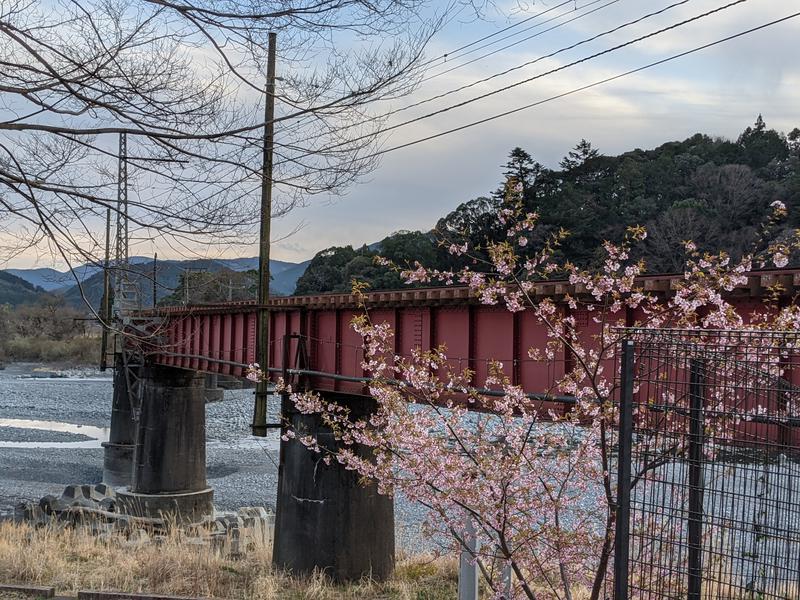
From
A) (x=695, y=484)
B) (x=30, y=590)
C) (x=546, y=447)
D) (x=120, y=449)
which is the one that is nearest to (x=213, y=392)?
(x=120, y=449)

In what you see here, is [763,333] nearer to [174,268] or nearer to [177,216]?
[177,216]

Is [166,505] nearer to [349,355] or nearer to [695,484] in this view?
[349,355]

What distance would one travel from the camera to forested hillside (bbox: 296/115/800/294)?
4412cm

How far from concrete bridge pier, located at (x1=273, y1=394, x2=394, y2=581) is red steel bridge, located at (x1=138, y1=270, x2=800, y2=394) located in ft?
4.49

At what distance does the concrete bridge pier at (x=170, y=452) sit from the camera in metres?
26.8

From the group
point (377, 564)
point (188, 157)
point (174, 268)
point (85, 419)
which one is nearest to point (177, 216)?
point (188, 157)

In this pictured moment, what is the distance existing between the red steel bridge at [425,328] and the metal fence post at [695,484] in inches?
122

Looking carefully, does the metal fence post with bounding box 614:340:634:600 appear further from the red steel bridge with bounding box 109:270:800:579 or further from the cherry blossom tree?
the cherry blossom tree

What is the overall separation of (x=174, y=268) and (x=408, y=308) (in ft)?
15.6

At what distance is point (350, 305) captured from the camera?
15.1 meters

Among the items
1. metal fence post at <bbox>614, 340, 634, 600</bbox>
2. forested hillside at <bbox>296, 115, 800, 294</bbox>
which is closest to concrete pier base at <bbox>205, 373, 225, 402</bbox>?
forested hillside at <bbox>296, 115, 800, 294</bbox>

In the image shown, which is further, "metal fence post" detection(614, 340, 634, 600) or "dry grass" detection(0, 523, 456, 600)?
"dry grass" detection(0, 523, 456, 600)

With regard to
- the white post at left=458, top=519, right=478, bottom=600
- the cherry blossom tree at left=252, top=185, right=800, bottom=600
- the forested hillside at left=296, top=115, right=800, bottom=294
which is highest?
the forested hillside at left=296, top=115, right=800, bottom=294

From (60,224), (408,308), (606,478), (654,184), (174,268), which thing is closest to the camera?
(606,478)
